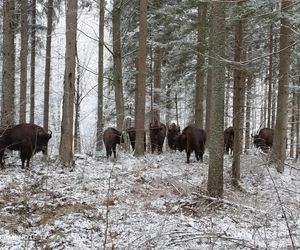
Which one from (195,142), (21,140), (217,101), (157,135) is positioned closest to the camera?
(217,101)

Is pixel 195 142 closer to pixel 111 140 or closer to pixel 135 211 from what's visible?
pixel 111 140

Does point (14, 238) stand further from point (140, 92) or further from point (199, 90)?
point (199, 90)

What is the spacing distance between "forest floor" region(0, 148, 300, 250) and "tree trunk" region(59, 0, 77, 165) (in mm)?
539

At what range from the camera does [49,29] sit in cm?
2128

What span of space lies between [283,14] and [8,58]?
335 inches

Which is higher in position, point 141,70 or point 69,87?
point 141,70

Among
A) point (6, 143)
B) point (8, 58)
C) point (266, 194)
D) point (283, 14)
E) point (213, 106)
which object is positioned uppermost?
point (283, 14)

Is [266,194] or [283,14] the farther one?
[283,14]

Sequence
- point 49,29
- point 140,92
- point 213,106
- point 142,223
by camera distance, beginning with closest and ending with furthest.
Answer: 1. point 142,223
2. point 213,106
3. point 140,92
4. point 49,29

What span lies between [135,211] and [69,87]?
16.7 ft

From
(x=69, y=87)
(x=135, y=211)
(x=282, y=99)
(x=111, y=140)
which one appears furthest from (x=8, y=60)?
(x=282, y=99)

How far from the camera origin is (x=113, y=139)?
17.5m

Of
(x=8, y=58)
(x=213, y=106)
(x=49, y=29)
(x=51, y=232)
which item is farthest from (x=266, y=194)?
(x=49, y=29)

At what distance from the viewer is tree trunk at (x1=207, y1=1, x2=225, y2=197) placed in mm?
9617
